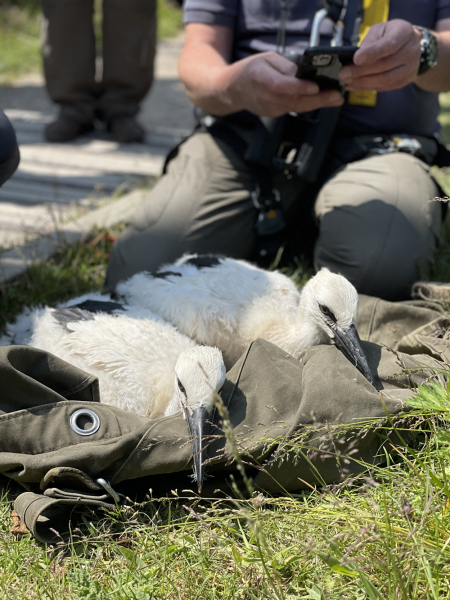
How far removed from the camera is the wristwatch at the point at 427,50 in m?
2.68

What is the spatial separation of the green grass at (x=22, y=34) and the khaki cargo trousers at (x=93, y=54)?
9.52 ft

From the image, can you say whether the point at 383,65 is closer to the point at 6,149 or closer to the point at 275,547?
the point at 6,149

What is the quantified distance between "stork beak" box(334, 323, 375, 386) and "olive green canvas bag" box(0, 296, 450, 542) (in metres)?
0.09

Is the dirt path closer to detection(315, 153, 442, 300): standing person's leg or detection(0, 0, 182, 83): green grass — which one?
detection(0, 0, 182, 83): green grass

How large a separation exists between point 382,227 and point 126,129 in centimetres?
346

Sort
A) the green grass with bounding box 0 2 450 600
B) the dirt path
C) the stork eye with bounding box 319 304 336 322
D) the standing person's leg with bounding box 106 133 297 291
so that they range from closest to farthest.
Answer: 1. the green grass with bounding box 0 2 450 600
2. the stork eye with bounding box 319 304 336 322
3. the standing person's leg with bounding box 106 133 297 291
4. the dirt path

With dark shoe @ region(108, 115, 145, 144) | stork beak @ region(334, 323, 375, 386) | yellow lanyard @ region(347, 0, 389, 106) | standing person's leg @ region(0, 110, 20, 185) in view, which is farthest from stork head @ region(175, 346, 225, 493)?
dark shoe @ region(108, 115, 145, 144)

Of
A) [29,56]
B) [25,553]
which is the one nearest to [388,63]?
[25,553]

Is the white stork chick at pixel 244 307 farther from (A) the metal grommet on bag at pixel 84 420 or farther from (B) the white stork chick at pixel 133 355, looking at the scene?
(A) the metal grommet on bag at pixel 84 420

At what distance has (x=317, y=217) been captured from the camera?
10.7ft

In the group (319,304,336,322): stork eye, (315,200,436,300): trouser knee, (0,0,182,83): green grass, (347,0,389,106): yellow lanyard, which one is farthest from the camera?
(0,0,182,83): green grass

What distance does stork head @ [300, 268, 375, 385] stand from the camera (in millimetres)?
2344

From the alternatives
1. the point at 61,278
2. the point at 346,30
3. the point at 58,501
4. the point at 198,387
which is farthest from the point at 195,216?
the point at 58,501

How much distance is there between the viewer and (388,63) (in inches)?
102
